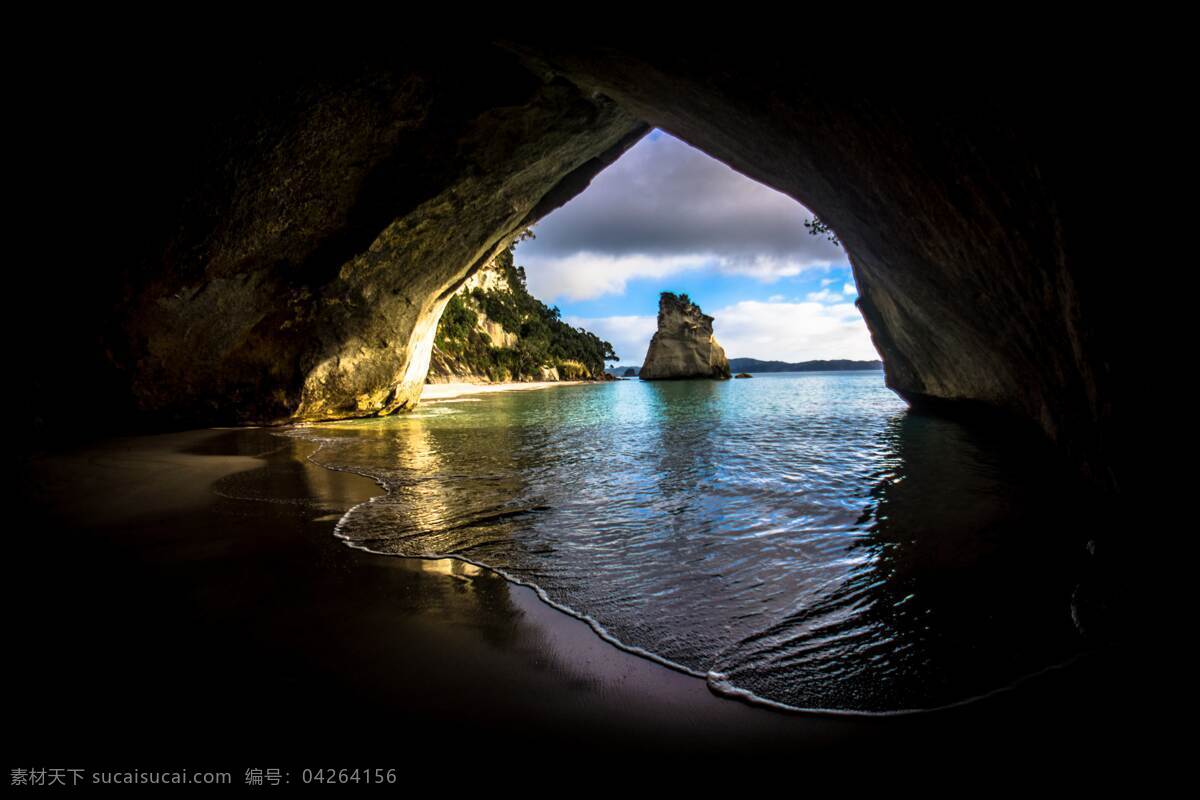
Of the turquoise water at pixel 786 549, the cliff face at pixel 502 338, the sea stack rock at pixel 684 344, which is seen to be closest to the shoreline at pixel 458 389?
the cliff face at pixel 502 338

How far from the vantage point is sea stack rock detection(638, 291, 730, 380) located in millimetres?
67000

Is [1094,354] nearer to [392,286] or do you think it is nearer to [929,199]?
[929,199]

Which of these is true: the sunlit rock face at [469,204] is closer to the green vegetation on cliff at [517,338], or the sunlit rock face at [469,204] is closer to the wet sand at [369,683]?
the wet sand at [369,683]

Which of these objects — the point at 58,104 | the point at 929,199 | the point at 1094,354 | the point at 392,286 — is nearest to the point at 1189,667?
the point at 1094,354

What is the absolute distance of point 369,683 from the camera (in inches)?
85.0

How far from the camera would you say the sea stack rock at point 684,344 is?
220 feet

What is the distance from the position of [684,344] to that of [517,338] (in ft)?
77.0

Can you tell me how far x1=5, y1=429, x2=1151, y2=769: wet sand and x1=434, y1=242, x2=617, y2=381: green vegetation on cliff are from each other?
1794 inches

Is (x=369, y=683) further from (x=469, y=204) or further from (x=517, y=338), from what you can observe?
(x=517, y=338)

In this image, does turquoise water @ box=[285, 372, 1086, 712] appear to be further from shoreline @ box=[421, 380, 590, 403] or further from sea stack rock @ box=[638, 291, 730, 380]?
sea stack rock @ box=[638, 291, 730, 380]

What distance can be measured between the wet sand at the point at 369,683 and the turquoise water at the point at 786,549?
0.18m

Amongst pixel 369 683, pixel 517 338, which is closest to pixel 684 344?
pixel 517 338

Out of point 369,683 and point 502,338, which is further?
point 502,338

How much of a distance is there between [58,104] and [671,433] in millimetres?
11796
